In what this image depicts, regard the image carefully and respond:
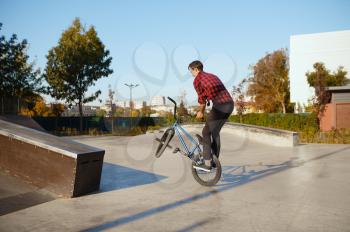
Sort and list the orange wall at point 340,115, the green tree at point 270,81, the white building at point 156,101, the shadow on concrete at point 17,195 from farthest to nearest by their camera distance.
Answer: the green tree at point 270,81
the orange wall at point 340,115
the white building at point 156,101
the shadow on concrete at point 17,195

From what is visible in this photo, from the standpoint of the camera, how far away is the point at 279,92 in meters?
46.2

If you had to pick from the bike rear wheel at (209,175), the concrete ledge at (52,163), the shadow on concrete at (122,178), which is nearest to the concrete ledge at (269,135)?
the shadow on concrete at (122,178)

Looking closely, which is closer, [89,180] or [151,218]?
[151,218]

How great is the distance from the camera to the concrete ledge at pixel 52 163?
4.31 meters

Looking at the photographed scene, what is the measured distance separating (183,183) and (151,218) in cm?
200

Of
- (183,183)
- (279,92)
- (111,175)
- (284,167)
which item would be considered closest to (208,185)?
(183,183)

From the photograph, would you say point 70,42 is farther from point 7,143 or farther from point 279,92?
point 279,92

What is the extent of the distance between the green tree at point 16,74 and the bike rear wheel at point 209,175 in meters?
23.9

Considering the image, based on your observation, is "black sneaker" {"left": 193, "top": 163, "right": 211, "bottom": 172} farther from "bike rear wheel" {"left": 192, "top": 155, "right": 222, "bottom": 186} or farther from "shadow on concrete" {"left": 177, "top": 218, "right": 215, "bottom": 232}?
"shadow on concrete" {"left": 177, "top": 218, "right": 215, "bottom": 232}

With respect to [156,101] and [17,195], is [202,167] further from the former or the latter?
[156,101]

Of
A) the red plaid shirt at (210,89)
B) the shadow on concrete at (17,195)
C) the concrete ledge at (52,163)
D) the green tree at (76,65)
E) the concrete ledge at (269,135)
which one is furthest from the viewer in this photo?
the green tree at (76,65)

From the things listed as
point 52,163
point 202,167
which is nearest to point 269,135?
point 202,167

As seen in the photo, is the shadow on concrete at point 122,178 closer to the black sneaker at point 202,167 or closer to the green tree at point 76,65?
the black sneaker at point 202,167

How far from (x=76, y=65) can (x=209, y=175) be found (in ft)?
79.5
